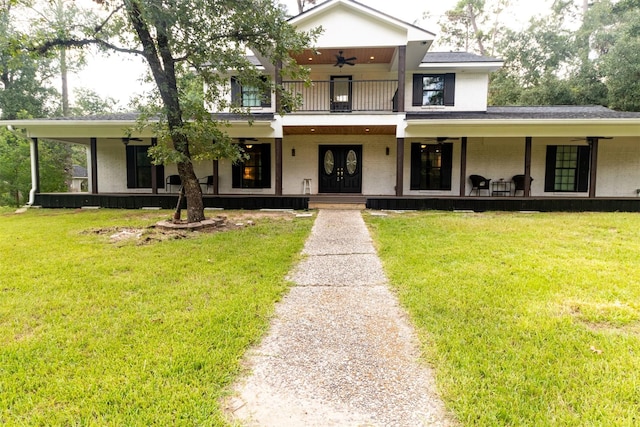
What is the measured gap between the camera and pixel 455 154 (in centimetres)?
1313

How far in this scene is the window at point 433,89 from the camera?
42.8ft

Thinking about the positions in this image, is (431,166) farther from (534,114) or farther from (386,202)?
(534,114)

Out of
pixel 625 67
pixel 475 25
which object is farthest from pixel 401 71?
pixel 475 25

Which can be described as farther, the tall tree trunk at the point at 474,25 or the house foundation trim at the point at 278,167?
the tall tree trunk at the point at 474,25

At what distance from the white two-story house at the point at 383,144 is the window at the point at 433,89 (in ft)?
0.12

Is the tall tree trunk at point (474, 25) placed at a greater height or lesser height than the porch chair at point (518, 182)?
greater

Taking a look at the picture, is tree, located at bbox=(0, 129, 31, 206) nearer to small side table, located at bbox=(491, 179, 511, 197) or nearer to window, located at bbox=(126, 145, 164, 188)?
window, located at bbox=(126, 145, 164, 188)

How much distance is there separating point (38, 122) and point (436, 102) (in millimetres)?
13670

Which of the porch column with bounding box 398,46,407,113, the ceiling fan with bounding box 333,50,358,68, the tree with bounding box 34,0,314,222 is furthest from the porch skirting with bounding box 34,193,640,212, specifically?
the ceiling fan with bounding box 333,50,358,68

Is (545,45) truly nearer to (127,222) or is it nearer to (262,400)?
(127,222)

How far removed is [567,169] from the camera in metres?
13.0

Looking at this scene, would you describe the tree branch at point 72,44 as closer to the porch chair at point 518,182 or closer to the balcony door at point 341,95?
the balcony door at point 341,95

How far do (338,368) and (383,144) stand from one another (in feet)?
38.7

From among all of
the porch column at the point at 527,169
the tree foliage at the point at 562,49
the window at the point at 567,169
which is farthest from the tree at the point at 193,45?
the tree foliage at the point at 562,49
